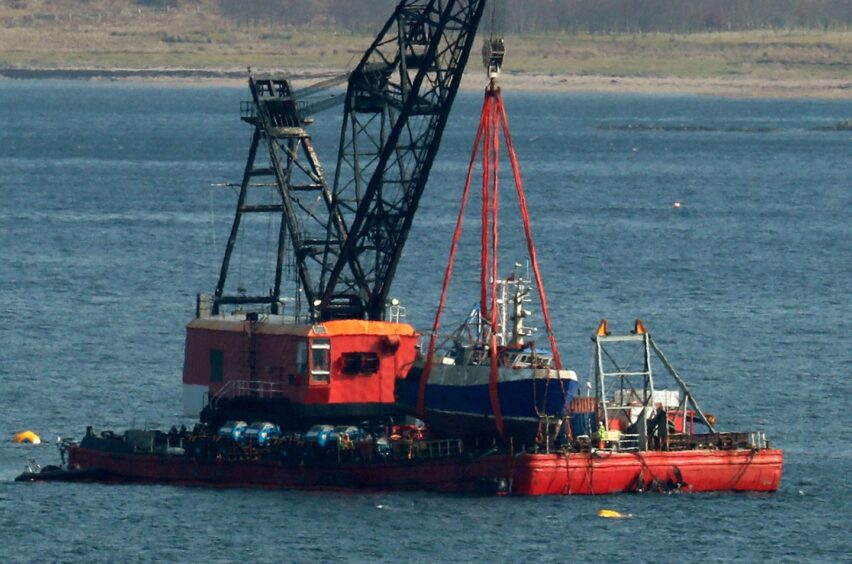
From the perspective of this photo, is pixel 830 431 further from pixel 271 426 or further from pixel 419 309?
pixel 419 309

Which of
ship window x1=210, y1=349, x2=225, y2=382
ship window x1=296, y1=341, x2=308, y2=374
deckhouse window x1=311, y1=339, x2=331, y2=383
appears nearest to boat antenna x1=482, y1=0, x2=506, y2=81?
deckhouse window x1=311, y1=339, x2=331, y2=383

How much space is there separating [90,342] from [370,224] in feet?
114

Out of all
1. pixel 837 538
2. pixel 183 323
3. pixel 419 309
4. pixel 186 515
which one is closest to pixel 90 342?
pixel 183 323

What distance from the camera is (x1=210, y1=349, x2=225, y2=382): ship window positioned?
106 m

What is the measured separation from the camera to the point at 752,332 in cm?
14238

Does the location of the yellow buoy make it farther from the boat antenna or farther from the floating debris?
the floating debris

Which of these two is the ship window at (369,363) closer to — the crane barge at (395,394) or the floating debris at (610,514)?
the crane barge at (395,394)

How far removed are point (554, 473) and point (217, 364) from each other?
19.8 meters

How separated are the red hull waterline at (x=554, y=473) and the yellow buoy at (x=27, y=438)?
1516cm

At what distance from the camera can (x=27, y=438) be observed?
4328 inches

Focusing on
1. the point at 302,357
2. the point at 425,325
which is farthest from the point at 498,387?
the point at 425,325

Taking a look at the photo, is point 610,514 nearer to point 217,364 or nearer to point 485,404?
point 485,404

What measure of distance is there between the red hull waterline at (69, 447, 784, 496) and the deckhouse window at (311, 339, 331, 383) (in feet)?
17.9

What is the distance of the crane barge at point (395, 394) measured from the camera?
94688mm
